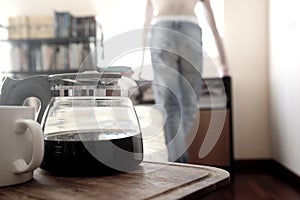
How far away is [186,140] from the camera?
720mm

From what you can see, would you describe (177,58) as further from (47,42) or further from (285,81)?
(47,42)

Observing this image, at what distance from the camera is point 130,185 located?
1.38 ft

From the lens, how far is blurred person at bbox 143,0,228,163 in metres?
1.09

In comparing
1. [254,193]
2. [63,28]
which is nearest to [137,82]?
[254,193]

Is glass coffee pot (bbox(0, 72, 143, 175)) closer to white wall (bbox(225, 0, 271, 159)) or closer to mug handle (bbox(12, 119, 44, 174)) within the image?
mug handle (bbox(12, 119, 44, 174))

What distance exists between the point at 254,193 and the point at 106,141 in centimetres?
165

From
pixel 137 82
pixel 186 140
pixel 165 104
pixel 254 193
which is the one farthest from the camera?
pixel 254 193

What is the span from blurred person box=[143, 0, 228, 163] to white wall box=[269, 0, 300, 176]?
61 cm

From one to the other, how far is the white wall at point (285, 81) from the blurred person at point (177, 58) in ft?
1.99

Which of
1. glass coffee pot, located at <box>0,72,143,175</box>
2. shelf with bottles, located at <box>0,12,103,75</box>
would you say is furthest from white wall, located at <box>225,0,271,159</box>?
glass coffee pot, located at <box>0,72,143,175</box>

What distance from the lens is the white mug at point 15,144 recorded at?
16.0 inches

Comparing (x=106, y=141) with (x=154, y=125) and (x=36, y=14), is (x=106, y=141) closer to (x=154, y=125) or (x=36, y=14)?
(x=154, y=125)

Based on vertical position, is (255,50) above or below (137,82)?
above

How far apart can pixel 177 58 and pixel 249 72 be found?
1.46 meters
